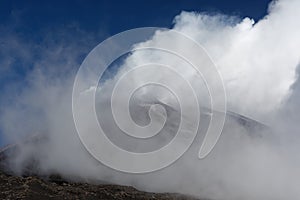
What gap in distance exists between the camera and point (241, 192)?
9088 cm

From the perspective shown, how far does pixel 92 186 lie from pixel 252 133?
283 ft

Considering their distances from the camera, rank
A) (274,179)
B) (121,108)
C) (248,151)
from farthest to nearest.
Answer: (121,108)
(248,151)
(274,179)

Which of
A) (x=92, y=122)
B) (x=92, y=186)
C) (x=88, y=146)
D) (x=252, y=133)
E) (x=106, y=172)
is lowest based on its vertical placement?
(x=92, y=186)

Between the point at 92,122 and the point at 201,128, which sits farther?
the point at 201,128

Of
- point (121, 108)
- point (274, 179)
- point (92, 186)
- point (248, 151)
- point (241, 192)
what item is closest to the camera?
point (92, 186)

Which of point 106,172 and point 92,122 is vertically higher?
point 92,122

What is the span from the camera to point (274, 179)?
103750mm

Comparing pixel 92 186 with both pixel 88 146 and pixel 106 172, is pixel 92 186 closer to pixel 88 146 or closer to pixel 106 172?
pixel 106 172

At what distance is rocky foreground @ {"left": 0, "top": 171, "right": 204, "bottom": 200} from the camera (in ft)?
216

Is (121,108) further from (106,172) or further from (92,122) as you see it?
(106,172)

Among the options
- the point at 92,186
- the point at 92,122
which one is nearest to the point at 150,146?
the point at 92,122

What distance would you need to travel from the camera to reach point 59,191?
69.0m

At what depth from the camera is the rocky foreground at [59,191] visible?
2594 inches

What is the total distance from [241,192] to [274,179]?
1598cm
